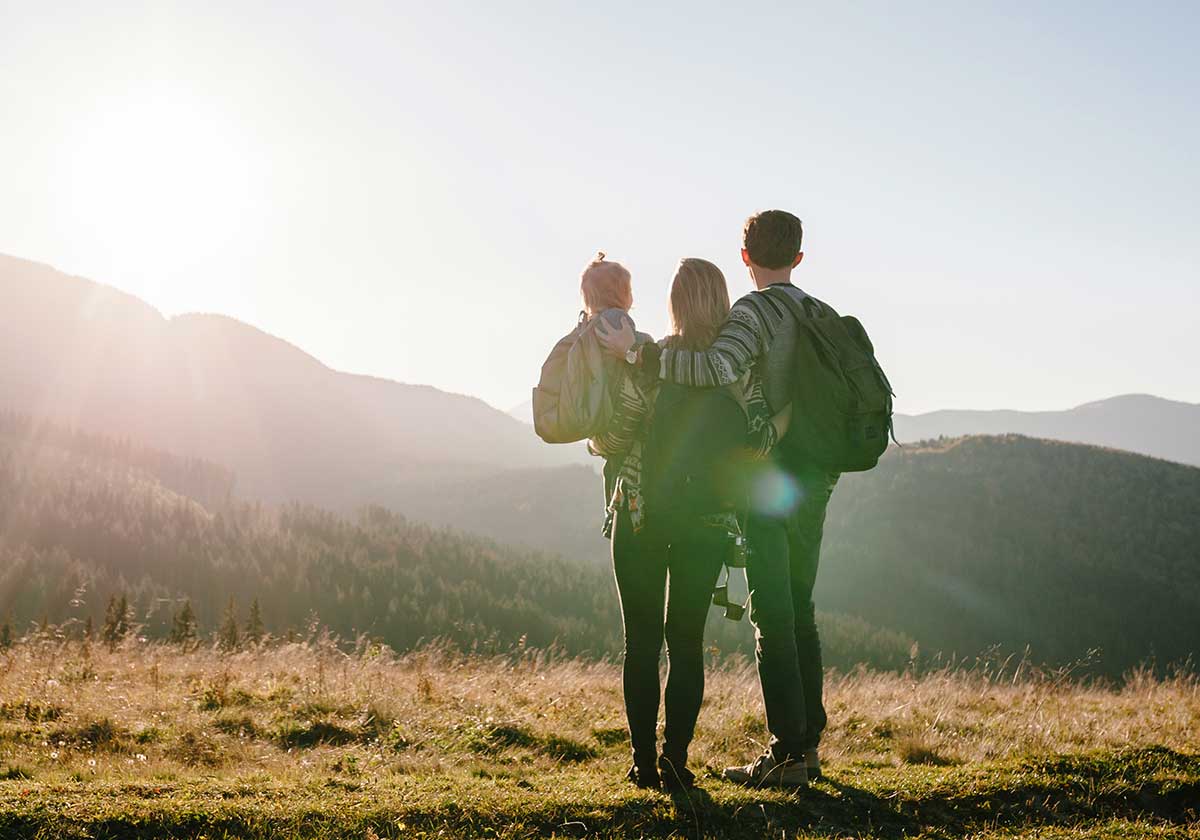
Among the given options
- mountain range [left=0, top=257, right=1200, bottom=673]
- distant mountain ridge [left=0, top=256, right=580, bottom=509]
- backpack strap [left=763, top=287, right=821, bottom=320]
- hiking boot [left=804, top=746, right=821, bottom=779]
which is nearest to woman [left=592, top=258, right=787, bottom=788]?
backpack strap [left=763, top=287, right=821, bottom=320]

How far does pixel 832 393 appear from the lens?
4.05 meters

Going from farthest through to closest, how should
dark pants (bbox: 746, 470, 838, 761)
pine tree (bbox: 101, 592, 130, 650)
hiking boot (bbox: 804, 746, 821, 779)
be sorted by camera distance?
1. pine tree (bbox: 101, 592, 130, 650)
2. hiking boot (bbox: 804, 746, 821, 779)
3. dark pants (bbox: 746, 470, 838, 761)

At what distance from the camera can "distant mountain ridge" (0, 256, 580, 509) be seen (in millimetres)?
138250

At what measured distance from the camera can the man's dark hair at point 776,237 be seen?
418cm

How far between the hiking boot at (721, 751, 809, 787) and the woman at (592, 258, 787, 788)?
0.41 m

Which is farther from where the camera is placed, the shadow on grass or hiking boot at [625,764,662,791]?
hiking boot at [625,764,662,791]

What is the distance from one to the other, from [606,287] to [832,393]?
1.29 m

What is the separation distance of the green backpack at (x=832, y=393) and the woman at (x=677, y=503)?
186 mm

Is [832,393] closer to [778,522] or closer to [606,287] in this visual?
[778,522]

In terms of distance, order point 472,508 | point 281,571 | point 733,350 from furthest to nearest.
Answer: point 472,508
point 281,571
point 733,350

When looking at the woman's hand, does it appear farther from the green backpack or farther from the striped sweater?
the green backpack

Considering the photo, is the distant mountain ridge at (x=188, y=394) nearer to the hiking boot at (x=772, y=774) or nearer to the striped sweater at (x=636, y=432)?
the hiking boot at (x=772, y=774)

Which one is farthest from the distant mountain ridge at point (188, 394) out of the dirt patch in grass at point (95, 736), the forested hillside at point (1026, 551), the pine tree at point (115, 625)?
the dirt patch in grass at point (95, 736)

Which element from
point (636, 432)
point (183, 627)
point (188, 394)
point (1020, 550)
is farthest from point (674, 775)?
point (188, 394)
